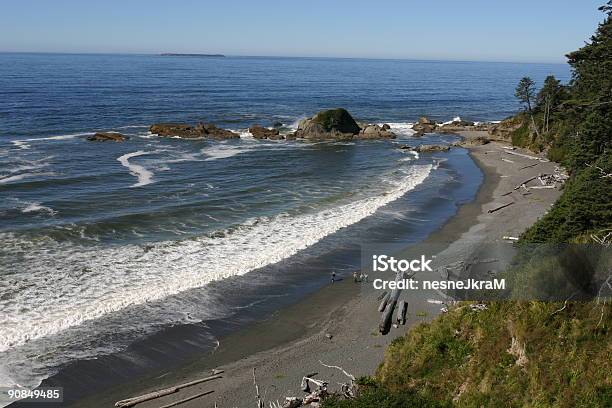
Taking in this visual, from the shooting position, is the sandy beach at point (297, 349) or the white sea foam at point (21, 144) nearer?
the sandy beach at point (297, 349)

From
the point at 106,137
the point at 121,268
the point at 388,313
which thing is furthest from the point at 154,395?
the point at 106,137

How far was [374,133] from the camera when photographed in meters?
72.3

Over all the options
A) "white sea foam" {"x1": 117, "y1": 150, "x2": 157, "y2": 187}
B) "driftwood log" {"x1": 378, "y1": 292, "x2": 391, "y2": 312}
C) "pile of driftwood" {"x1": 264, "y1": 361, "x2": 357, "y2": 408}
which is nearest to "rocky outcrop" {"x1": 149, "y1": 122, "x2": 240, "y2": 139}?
"white sea foam" {"x1": 117, "y1": 150, "x2": 157, "y2": 187}

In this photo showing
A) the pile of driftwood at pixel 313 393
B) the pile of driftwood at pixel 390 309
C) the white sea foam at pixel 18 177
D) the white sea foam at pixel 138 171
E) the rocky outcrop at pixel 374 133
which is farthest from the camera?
the rocky outcrop at pixel 374 133

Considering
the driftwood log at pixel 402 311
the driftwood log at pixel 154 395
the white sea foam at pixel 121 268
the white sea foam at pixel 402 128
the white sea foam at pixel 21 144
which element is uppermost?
the white sea foam at pixel 402 128

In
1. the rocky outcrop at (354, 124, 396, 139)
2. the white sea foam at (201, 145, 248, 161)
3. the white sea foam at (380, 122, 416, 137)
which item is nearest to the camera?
the white sea foam at (201, 145, 248, 161)

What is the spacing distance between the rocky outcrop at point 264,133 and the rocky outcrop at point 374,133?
34.8ft

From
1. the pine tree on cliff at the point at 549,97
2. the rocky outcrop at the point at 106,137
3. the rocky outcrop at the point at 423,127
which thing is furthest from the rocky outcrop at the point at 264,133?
the pine tree on cliff at the point at 549,97

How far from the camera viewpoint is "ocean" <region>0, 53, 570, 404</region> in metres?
20.8

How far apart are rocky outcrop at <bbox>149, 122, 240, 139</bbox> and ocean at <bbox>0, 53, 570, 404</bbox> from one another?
2.37 meters

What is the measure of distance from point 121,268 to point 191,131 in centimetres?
4368

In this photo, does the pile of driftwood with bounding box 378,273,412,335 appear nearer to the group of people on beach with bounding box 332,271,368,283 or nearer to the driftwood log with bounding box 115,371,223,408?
the group of people on beach with bounding box 332,271,368,283

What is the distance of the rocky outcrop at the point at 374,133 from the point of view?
234ft

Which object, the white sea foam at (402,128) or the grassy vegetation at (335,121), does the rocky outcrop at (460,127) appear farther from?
the grassy vegetation at (335,121)
